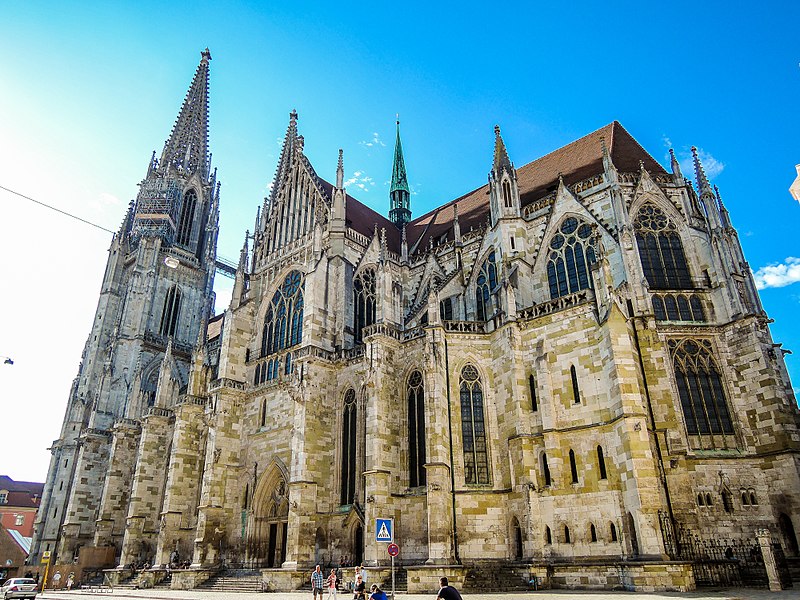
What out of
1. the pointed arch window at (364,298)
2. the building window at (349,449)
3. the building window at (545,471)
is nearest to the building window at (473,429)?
the building window at (545,471)

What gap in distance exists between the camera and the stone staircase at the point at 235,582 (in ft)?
75.9

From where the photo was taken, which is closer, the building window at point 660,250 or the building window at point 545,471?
the building window at point 545,471

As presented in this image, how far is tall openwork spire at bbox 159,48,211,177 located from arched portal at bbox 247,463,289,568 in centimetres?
3289

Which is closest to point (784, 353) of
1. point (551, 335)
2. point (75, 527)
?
point (551, 335)

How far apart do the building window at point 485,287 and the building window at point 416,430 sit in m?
4.45

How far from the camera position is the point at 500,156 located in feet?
88.4

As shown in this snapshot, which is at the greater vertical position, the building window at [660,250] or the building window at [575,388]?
the building window at [660,250]

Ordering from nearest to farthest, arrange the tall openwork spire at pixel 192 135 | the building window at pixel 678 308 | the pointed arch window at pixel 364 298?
the building window at pixel 678 308
the pointed arch window at pixel 364 298
the tall openwork spire at pixel 192 135

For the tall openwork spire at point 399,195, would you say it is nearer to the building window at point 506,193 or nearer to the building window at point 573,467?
the building window at point 506,193

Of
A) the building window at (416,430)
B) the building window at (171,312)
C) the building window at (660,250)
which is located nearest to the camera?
the building window at (660,250)

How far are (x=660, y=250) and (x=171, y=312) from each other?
3587cm

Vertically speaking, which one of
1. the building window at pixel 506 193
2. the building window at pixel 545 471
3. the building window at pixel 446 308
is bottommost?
the building window at pixel 545 471

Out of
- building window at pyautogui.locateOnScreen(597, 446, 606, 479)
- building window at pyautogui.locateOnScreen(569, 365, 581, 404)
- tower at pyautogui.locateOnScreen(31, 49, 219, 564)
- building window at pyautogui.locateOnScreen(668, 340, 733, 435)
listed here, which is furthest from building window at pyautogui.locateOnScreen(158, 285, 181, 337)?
building window at pyautogui.locateOnScreen(668, 340, 733, 435)

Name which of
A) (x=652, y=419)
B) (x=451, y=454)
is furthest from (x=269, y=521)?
(x=652, y=419)
